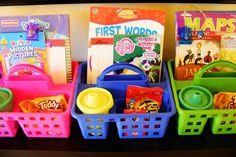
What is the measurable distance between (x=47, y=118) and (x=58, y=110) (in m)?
0.06

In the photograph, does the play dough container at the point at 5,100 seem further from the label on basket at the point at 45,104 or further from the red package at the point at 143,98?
the red package at the point at 143,98

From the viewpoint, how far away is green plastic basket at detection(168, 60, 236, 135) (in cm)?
75

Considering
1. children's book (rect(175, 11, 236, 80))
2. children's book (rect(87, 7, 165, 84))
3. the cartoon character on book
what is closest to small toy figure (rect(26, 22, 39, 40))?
children's book (rect(87, 7, 165, 84))

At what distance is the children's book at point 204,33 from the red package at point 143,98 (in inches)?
5.7

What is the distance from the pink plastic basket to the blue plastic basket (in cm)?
4

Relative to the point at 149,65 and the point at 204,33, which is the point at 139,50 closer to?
the point at 149,65

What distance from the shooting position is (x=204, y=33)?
2.85ft

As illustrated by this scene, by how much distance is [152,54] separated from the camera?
87 cm

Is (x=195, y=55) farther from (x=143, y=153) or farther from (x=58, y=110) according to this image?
(x=58, y=110)

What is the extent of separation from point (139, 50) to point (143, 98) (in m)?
0.14

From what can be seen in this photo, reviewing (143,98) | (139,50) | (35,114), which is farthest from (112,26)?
(35,114)

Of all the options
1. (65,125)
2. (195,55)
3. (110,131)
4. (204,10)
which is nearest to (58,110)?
(65,125)

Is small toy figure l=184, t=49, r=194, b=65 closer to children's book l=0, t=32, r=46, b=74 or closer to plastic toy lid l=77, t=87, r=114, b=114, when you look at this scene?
plastic toy lid l=77, t=87, r=114, b=114

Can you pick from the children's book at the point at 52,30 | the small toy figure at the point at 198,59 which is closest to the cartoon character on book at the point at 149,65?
the small toy figure at the point at 198,59
